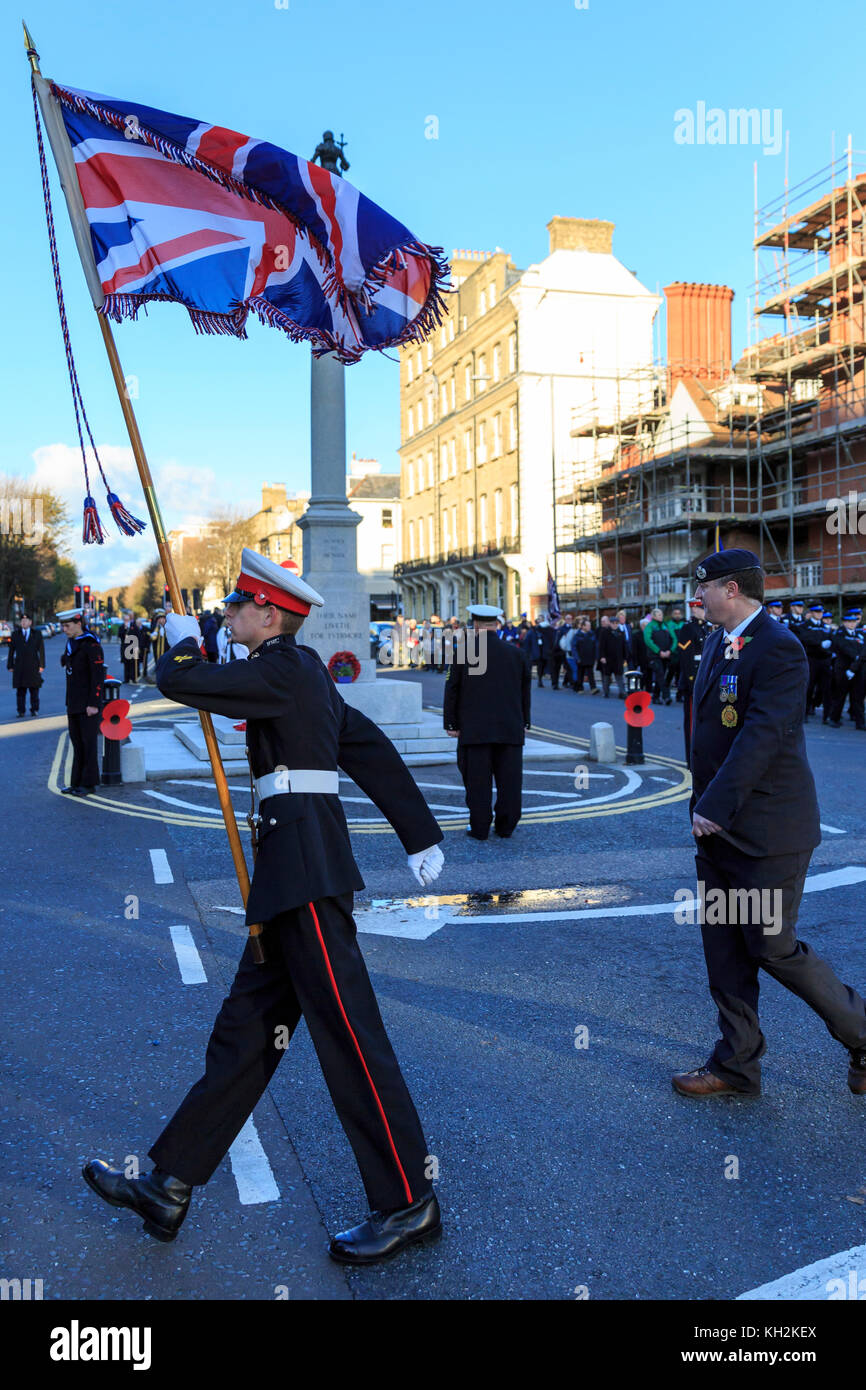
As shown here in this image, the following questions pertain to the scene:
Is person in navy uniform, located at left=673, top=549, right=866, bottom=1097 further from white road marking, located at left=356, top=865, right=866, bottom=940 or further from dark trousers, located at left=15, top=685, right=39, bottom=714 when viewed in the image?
dark trousers, located at left=15, top=685, right=39, bottom=714

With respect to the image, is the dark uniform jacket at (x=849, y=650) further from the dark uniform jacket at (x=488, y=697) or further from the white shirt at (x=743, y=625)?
the white shirt at (x=743, y=625)

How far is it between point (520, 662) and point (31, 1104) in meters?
6.09

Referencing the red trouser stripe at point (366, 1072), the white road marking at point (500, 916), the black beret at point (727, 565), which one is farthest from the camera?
the white road marking at point (500, 916)

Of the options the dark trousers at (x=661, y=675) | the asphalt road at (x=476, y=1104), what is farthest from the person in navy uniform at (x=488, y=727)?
the dark trousers at (x=661, y=675)

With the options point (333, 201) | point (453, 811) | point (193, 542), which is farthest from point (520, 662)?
point (193, 542)

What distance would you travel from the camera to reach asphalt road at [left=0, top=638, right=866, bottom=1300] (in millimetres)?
2822

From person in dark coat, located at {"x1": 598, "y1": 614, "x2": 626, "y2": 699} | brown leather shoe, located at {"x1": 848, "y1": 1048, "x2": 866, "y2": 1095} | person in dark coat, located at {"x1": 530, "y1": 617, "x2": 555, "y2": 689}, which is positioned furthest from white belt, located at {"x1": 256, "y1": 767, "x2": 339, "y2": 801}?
person in dark coat, located at {"x1": 530, "y1": 617, "x2": 555, "y2": 689}

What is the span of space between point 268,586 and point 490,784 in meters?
5.90

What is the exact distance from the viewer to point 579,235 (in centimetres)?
5006

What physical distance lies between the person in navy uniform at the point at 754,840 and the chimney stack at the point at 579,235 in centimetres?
4961

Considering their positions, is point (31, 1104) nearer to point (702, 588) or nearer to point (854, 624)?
point (702, 588)

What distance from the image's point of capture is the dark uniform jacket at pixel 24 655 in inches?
772

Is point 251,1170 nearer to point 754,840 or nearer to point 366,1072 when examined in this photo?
point 366,1072

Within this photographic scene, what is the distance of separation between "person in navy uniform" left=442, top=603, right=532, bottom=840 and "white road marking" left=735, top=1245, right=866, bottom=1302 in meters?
5.95
